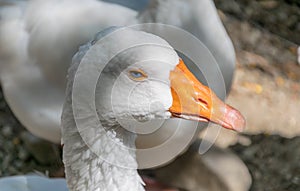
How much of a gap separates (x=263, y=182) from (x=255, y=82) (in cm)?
46

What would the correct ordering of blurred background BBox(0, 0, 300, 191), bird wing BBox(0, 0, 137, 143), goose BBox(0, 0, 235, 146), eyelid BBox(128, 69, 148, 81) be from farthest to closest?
blurred background BBox(0, 0, 300, 191) → bird wing BBox(0, 0, 137, 143) → goose BBox(0, 0, 235, 146) → eyelid BBox(128, 69, 148, 81)

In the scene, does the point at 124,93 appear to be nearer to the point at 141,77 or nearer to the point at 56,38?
the point at 141,77

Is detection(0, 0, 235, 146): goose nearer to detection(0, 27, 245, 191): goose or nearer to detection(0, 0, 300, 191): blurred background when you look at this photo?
detection(0, 0, 300, 191): blurred background

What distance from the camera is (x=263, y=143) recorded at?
9.34 ft

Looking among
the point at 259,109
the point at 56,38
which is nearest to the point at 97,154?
the point at 56,38

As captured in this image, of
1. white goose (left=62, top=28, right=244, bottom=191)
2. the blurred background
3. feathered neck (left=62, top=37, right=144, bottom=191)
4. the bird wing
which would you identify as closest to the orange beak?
white goose (left=62, top=28, right=244, bottom=191)

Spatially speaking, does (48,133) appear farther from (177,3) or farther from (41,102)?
(177,3)

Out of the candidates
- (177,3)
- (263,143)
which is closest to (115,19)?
(177,3)

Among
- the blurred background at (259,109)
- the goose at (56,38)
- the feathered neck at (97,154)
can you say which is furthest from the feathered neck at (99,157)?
the blurred background at (259,109)

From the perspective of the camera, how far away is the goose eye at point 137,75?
1525 millimetres

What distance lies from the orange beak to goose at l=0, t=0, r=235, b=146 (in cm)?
80

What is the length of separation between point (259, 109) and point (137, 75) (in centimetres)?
148

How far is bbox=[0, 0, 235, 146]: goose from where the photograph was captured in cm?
242

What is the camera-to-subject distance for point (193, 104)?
1561 millimetres
